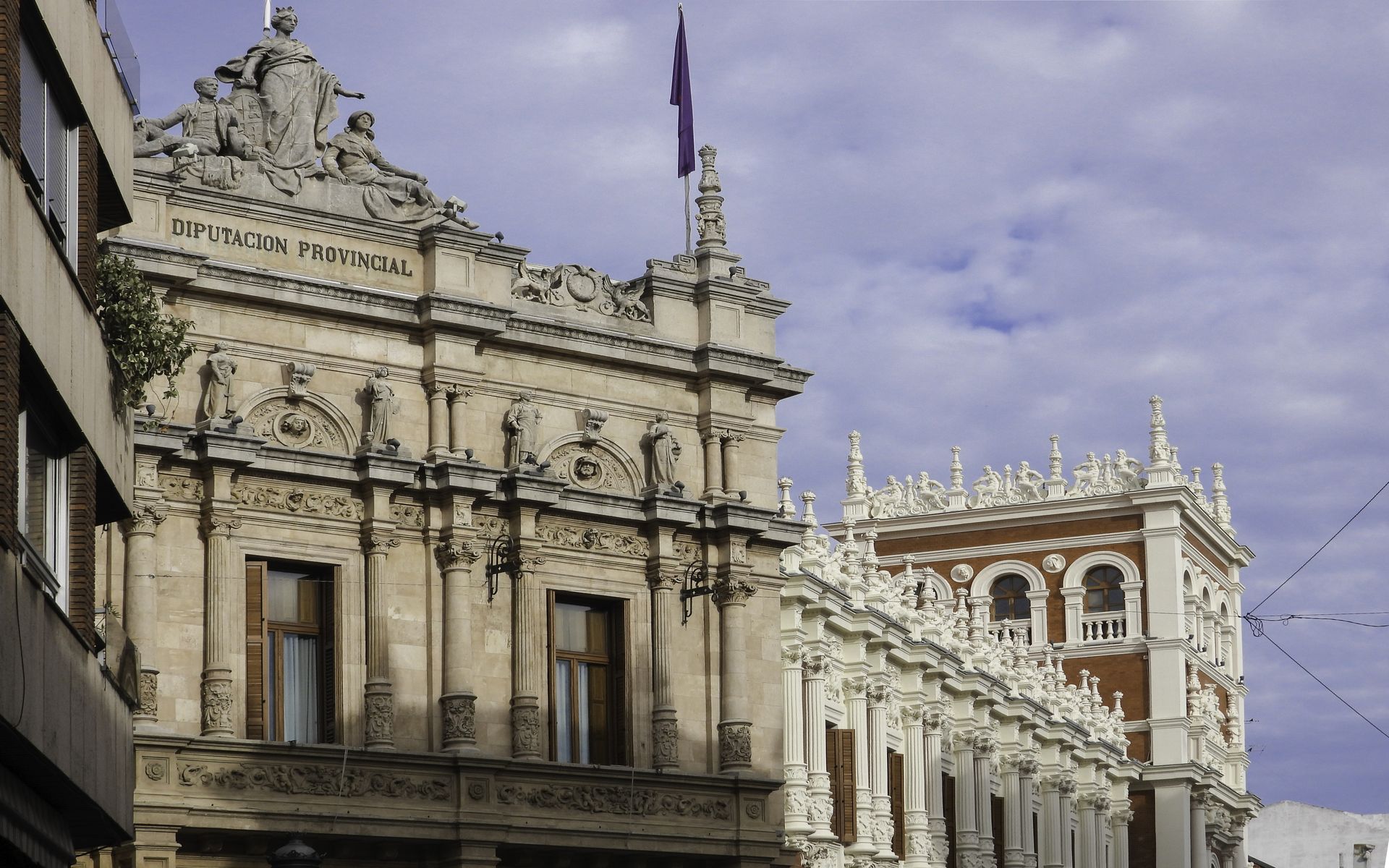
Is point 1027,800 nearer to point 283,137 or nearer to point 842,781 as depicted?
point 842,781

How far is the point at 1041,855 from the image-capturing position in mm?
56438

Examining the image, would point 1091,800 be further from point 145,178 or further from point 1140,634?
point 145,178

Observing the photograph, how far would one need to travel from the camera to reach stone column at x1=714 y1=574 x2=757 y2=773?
38.0 metres

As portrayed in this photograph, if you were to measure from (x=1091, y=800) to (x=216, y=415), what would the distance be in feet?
103

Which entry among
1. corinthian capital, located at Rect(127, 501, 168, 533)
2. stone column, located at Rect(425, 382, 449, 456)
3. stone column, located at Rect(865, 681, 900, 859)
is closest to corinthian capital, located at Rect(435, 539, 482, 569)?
stone column, located at Rect(425, 382, 449, 456)

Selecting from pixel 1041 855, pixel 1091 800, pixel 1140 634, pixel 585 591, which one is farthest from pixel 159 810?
pixel 1140 634

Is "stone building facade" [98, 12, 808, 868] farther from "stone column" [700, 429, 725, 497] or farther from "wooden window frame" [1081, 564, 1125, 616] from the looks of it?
"wooden window frame" [1081, 564, 1125, 616]

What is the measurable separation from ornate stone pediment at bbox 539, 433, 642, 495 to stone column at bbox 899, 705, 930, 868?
38.1 ft

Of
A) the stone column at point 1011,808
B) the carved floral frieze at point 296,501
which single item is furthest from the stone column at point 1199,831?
the carved floral frieze at point 296,501

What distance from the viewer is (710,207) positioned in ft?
135

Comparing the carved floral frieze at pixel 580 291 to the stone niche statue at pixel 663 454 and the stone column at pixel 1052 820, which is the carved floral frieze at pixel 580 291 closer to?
the stone niche statue at pixel 663 454

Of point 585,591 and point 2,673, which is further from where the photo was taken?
point 585,591

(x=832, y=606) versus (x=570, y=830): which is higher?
(x=832, y=606)

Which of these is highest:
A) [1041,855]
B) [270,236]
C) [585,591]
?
[270,236]
